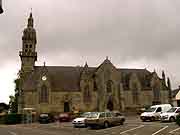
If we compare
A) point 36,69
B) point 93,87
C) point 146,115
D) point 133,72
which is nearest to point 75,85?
point 93,87

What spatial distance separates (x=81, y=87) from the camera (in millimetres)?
60469

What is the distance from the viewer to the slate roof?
5959 cm

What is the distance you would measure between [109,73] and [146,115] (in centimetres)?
2923

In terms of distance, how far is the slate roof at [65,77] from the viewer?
59.6 meters

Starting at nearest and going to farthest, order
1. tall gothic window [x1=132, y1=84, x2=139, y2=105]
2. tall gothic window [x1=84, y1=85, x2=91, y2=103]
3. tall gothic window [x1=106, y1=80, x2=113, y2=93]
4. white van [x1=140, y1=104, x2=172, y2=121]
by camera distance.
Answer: white van [x1=140, y1=104, x2=172, y2=121] → tall gothic window [x1=84, y1=85, x2=91, y2=103] → tall gothic window [x1=106, y1=80, x2=113, y2=93] → tall gothic window [x1=132, y1=84, x2=139, y2=105]

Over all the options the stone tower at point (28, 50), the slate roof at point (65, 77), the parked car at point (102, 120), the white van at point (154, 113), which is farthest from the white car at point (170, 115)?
the stone tower at point (28, 50)

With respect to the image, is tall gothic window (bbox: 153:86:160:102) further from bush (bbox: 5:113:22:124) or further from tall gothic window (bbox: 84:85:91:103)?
bush (bbox: 5:113:22:124)

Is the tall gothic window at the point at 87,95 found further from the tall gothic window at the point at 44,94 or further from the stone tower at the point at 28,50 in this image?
the stone tower at the point at 28,50

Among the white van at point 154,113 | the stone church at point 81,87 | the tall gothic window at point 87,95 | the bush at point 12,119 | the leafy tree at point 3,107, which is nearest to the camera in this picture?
the white van at point 154,113

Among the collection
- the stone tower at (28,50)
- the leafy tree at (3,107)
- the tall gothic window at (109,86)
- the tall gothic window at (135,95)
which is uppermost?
the stone tower at (28,50)

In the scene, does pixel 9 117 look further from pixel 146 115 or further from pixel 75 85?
pixel 146 115

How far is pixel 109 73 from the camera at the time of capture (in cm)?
6175

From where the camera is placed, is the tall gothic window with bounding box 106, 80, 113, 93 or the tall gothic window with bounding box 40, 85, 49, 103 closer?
the tall gothic window with bounding box 40, 85, 49, 103

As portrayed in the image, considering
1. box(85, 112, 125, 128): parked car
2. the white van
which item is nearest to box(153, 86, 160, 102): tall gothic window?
the white van
